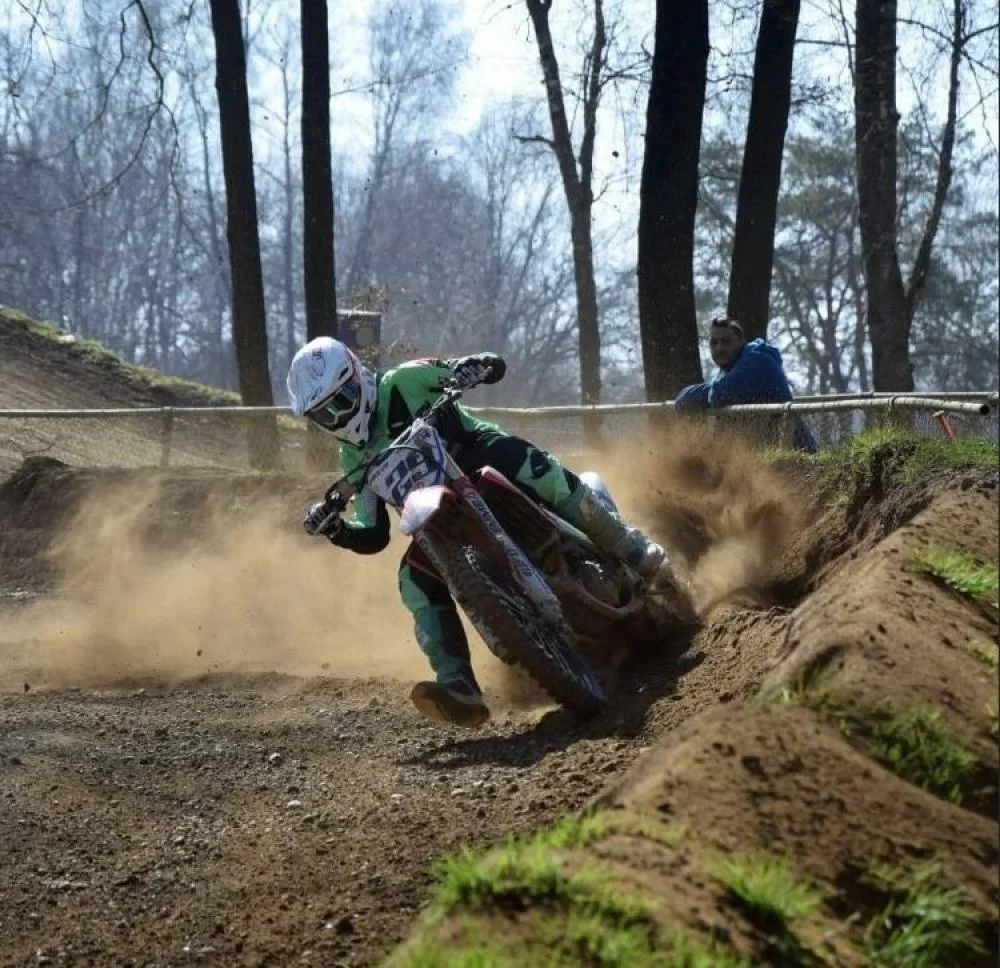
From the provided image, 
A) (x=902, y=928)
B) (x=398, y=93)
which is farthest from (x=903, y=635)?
(x=398, y=93)

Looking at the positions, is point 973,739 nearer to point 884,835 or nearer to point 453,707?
point 884,835

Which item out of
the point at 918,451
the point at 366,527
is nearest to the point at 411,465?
the point at 366,527

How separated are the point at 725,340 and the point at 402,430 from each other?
131 inches

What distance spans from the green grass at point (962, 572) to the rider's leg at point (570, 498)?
10.7ft

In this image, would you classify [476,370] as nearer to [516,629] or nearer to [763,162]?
[516,629]

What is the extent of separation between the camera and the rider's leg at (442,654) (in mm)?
7562

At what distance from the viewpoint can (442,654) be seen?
26.0ft

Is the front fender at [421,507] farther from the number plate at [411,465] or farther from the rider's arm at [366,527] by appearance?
the rider's arm at [366,527]

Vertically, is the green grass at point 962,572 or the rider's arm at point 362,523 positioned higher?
the rider's arm at point 362,523

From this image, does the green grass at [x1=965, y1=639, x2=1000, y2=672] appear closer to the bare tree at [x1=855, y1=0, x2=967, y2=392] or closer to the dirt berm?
the dirt berm

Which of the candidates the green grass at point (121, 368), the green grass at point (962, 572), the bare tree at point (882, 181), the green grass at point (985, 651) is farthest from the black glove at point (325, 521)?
the green grass at point (121, 368)

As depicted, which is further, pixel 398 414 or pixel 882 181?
pixel 882 181

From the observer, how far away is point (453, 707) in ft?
24.7

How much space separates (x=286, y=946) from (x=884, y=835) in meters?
1.98
